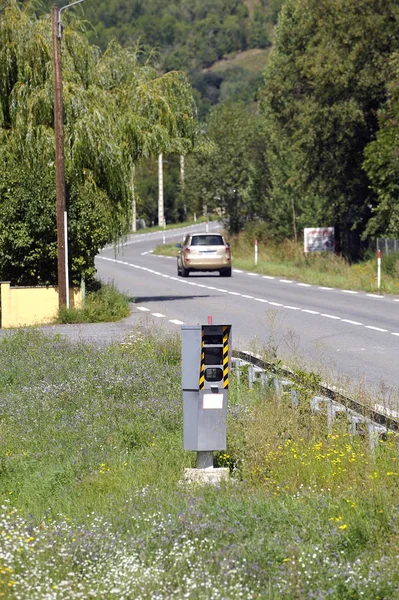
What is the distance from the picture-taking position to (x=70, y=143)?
27.5m

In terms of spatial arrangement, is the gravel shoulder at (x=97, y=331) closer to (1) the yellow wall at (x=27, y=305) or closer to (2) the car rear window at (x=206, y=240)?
(1) the yellow wall at (x=27, y=305)

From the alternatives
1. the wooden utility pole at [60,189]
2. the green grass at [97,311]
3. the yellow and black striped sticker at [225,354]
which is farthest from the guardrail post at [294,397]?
the wooden utility pole at [60,189]

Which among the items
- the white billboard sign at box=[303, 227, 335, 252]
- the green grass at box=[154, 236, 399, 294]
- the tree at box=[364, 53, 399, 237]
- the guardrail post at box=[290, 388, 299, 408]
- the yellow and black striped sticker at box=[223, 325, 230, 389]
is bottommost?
the green grass at box=[154, 236, 399, 294]

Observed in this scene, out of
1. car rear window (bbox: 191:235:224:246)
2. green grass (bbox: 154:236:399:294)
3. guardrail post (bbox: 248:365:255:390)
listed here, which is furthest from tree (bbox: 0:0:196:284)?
guardrail post (bbox: 248:365:255:390)

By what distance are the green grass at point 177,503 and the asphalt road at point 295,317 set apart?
1.40 metres

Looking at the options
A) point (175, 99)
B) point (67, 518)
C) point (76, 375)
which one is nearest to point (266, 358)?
point (76, 375)

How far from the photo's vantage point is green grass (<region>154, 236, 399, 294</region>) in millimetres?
35906

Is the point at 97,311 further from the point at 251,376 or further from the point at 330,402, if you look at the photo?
the point at 330,402

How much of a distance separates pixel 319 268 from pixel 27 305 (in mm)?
20363

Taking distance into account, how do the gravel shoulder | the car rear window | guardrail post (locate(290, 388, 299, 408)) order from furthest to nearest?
1. the car rear window
2. the gravel shoulder
3. guardrail post (locate(290, 388, 299, 408))

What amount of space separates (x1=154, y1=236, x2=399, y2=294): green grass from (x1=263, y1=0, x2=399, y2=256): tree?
9.82ft

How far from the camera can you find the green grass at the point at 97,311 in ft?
82.1

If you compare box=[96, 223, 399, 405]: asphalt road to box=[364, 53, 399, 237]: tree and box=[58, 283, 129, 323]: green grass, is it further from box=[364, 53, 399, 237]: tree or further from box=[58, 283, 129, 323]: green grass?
box=[364, 53, 399, 237]: tree

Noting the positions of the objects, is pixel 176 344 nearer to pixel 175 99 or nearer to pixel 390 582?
pixel 390 582
